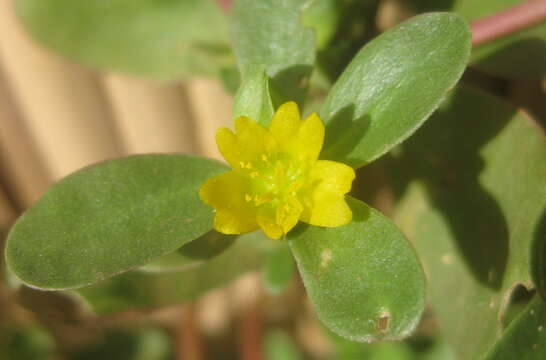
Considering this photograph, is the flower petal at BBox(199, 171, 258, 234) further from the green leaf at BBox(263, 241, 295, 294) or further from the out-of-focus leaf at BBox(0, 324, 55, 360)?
the out-of-focus leaf at BBox(0, 324, 55, 360)

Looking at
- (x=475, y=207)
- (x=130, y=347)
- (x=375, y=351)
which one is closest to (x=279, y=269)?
(x=475, y=207)

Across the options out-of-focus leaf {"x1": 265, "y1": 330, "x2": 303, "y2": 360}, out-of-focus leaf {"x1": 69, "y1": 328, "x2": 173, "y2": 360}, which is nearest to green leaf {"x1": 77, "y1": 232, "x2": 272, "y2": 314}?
out-of-focus leaf {"x1": 265, "y1": 330, "x2": 303, "y2": 360}

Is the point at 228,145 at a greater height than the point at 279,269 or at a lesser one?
greater

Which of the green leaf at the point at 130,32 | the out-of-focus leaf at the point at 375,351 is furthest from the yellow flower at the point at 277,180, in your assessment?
the out-of-focus leaf at the point at 375,351

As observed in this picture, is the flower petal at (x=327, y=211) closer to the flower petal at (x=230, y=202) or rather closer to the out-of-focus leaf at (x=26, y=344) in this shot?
the flower petal at (x=230, y=202)

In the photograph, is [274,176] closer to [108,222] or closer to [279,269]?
[108,222]

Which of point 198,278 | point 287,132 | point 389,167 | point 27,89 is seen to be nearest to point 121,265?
point 287,132

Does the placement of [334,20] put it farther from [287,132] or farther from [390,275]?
[390,275]
